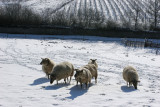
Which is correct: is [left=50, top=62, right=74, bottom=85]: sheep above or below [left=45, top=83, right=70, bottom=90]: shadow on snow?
above

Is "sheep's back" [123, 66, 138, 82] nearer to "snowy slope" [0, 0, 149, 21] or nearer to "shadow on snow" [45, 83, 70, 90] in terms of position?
"shadow on snow" [45, 83, 70, 90]

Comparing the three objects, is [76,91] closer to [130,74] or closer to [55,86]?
[55,86]

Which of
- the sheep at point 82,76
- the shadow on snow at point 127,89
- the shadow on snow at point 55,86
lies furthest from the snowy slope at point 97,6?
the sheep at point 82,76

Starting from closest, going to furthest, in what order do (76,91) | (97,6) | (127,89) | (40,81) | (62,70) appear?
(76,91) → (127,89) → (62,70) → (40,81) → (97,6)

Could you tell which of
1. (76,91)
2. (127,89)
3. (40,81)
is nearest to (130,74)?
(127,89)

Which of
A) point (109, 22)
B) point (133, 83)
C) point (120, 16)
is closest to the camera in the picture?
Result: point (133, 83)

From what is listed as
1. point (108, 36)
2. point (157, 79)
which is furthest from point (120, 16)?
point (157, 79)

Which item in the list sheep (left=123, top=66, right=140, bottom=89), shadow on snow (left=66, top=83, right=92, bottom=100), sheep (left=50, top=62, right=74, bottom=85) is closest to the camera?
shadow on snow (left=66, top=83, right=92, bottom=100)

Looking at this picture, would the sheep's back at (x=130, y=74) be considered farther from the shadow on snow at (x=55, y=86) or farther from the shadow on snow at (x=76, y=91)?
the shadow on snow at (x=55, y=86)

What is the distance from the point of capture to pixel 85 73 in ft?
42.4

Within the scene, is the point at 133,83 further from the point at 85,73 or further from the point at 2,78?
the point at 2,78

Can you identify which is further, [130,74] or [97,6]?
[97,6]

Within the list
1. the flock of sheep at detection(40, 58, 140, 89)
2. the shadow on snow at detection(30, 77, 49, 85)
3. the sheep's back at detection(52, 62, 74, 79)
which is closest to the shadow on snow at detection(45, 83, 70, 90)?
the flock of sheep at detection(40, 58, 140, 89)

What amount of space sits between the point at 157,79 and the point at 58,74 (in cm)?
642
